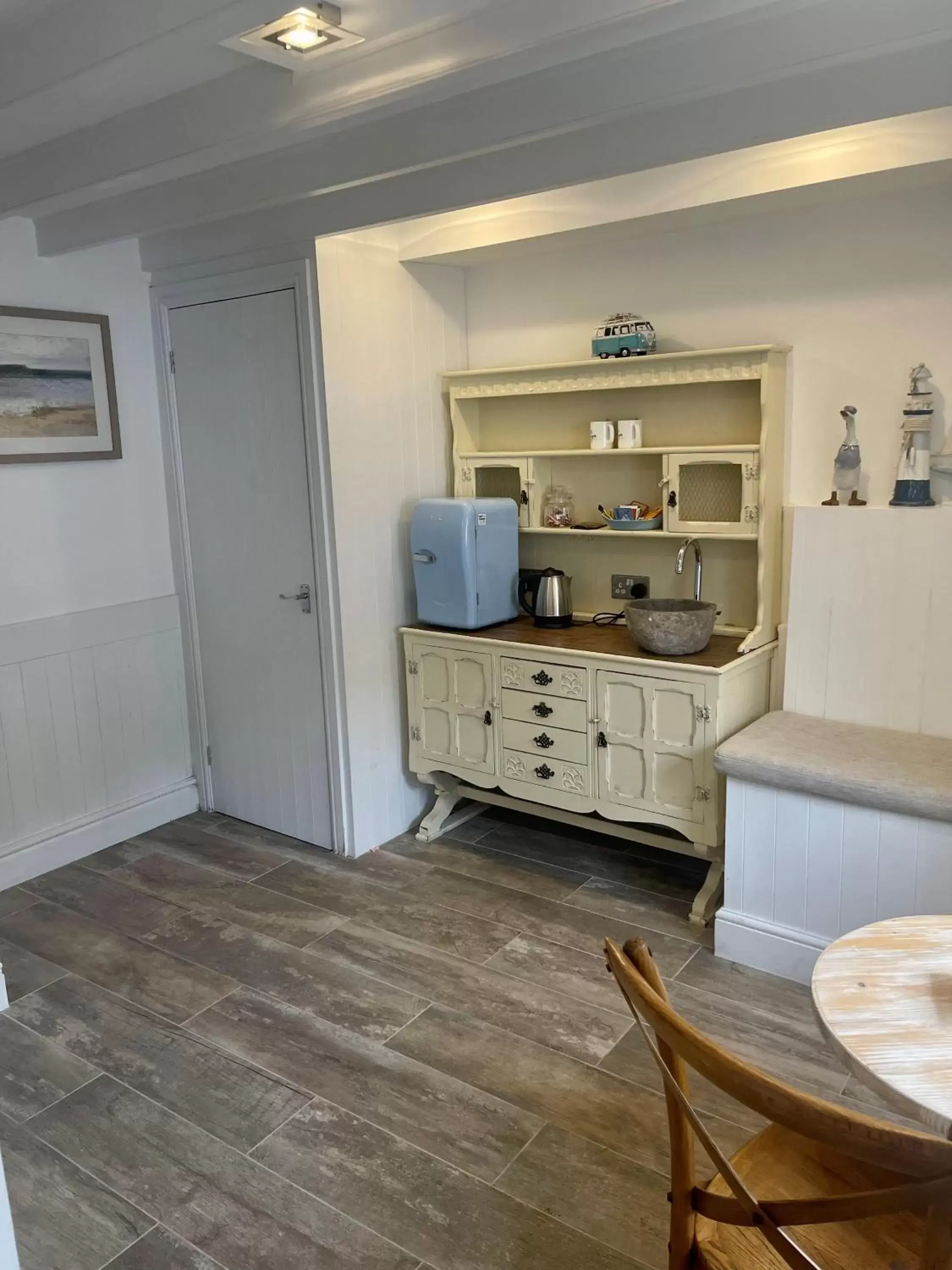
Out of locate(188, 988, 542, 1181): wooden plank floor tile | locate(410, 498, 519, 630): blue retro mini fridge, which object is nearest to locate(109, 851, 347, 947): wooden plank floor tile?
locate(188, 988, 542, 1181): wooden plank floor tile

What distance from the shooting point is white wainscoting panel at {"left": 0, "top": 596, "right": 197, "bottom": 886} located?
11.1 ft

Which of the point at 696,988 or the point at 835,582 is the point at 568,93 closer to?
the point at 835,582

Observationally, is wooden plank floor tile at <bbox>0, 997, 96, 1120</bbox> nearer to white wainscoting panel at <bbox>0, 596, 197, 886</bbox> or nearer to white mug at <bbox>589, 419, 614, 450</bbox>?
white wainscoting panel at <bbox>0, 596, 197, 886</bbox>

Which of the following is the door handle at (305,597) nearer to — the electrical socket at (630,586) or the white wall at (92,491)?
the white wall at (92,491)

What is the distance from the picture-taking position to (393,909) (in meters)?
3.16

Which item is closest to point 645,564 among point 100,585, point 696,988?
point 696,988

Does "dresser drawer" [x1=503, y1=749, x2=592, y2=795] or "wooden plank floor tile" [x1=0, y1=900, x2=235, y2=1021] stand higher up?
"dresser drawer" [x1=503, y1=749, x2=592, y2=795]

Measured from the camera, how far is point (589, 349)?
11.4ft

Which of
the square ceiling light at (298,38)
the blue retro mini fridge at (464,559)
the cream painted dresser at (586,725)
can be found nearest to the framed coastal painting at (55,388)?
the blue retro mini fridge at (464,559)

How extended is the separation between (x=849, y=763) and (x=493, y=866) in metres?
1.38

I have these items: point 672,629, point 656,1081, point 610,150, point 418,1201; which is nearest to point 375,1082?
point 418,1201

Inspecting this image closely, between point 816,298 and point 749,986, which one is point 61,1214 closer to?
point 749,986

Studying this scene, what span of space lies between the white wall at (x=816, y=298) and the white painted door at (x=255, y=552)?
112 cm

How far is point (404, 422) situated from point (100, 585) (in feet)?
4.28
